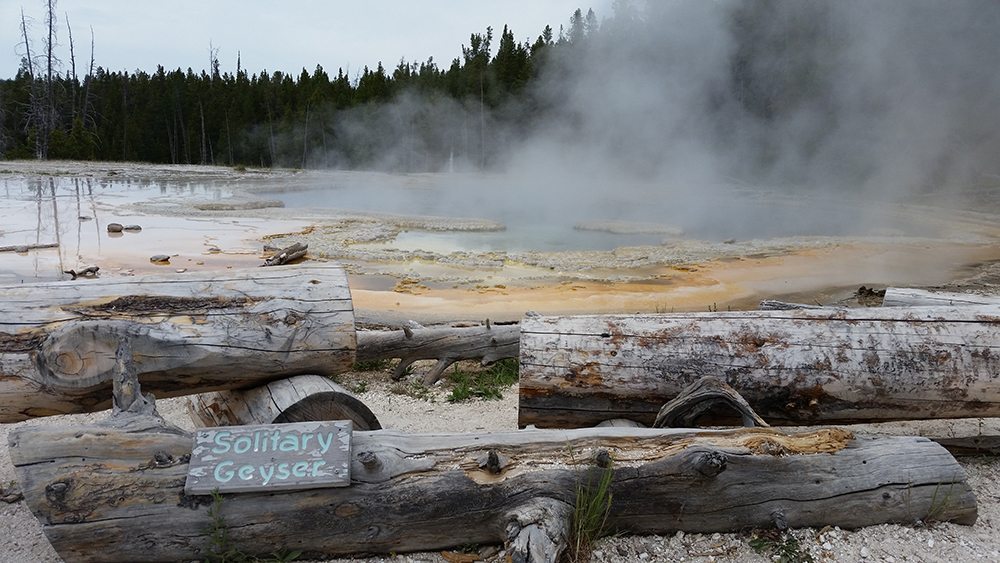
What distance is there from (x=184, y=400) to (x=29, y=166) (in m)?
23.7

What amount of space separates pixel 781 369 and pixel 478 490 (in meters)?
1.43

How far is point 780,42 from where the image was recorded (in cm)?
1922

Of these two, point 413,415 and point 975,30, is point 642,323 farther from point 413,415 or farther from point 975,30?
point 975,30

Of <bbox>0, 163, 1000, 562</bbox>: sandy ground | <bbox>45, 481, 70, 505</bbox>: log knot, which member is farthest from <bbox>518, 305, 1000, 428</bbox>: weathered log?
<bbox>45, 481, 70, 505</bbox>: log knot

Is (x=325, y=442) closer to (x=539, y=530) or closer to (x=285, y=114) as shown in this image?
(x=539, y=530)

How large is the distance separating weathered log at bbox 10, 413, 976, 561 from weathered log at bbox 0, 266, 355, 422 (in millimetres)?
492

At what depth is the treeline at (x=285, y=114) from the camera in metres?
29.8

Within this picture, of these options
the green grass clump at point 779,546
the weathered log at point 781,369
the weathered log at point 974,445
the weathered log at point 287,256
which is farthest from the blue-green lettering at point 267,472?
the weathered log at point 287,256

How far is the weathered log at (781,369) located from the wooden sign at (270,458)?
0.95m

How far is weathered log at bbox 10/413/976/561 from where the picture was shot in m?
2.02

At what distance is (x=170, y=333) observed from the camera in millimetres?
2715

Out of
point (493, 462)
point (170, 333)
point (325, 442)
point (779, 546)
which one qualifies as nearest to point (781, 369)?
point (779, 546)

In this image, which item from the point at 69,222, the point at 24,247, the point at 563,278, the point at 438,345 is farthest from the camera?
the point at 69,222

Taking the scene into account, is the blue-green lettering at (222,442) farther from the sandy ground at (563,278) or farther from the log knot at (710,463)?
the log knot at (710,463)
